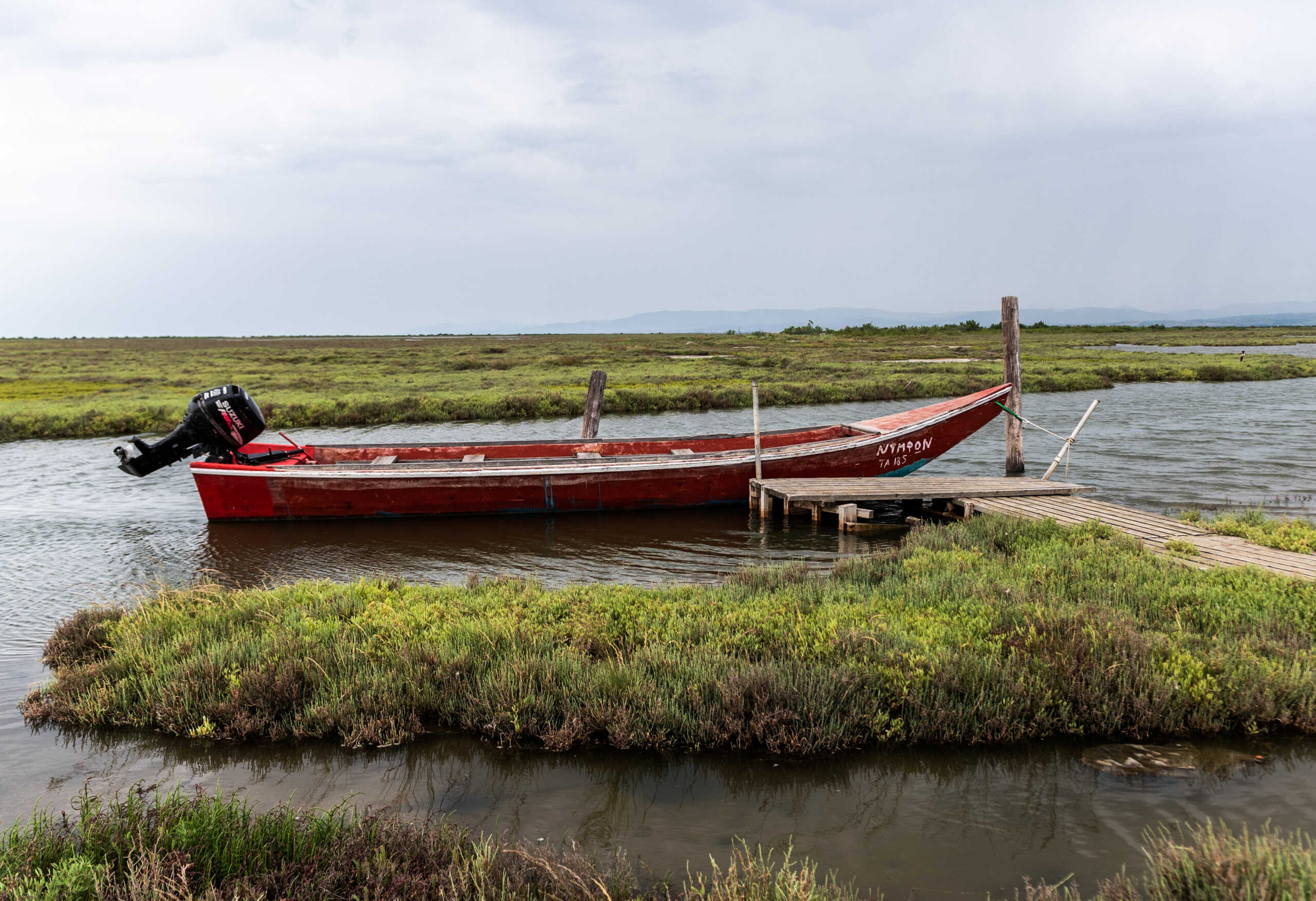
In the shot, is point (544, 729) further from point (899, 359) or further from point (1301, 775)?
point (899, 359)

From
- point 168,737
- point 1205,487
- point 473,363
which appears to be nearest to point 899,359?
point 473,363

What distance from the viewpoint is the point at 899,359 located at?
157 ft

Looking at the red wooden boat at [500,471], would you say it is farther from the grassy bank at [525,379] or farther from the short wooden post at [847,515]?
the grassy bank at [525,379]

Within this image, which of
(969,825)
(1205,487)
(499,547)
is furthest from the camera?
(1205,487)

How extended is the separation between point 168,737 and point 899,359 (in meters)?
46.7

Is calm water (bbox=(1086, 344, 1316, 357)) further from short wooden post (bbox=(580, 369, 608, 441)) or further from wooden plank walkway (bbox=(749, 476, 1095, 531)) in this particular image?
short wooden post (bbox=(580, 369, 608, 441))

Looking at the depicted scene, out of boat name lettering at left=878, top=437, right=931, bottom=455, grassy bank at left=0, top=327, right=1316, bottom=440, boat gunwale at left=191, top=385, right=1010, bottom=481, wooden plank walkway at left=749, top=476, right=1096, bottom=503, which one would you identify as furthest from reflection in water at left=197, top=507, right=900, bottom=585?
grassy bank at left=0, top=327, right=1316, bottom=440

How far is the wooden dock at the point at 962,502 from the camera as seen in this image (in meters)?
10.2

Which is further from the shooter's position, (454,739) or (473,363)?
(473,363)

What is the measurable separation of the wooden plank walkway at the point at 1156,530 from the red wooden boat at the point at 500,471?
273 cm

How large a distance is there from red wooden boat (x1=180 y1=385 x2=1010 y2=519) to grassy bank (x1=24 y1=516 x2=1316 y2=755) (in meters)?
5.94

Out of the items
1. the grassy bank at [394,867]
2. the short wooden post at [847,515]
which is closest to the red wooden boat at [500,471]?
the short wooden post at [847,515]

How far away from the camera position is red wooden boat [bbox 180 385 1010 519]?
13.6m

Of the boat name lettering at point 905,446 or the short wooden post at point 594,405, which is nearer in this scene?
the boat name lettering at point 905,446
